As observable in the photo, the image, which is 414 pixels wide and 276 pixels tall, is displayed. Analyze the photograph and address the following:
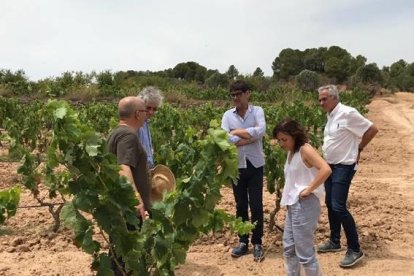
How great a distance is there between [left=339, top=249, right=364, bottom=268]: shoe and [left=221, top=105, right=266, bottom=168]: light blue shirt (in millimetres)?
1211

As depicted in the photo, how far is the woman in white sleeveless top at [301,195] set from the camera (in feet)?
13.0

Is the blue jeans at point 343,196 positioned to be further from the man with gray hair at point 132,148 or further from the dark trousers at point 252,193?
the man with gray hair at point 132,148

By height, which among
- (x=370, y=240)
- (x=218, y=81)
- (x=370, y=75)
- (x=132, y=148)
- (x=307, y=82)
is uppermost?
(x=218, y=81)

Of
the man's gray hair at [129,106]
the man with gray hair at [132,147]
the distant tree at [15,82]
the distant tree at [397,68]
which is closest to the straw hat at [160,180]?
the man with gray hair at [132,147]

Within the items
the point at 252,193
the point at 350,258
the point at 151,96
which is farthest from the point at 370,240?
the point at 151,96

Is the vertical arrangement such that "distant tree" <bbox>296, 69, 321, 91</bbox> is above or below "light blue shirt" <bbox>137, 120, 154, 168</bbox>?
above

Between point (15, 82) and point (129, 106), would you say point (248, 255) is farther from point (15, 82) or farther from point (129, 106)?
point (15, 82)

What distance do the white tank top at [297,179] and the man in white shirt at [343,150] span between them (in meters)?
0.93

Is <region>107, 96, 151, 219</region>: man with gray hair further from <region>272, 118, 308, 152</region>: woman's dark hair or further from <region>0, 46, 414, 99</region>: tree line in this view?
<region>0, 46, 414, 99</region>: tree line

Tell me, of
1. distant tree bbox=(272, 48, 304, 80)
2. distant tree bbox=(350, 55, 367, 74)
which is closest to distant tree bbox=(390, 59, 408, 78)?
distant tree bbox=(350, 55, 367, 74)

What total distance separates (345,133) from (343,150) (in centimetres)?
17

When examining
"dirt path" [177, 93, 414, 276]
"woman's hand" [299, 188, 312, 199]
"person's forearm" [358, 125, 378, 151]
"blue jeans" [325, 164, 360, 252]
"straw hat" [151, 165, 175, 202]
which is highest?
"person's forearm" [358, 125, 378, 151]

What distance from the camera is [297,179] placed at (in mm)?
4070

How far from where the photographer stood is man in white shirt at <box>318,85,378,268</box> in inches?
192
